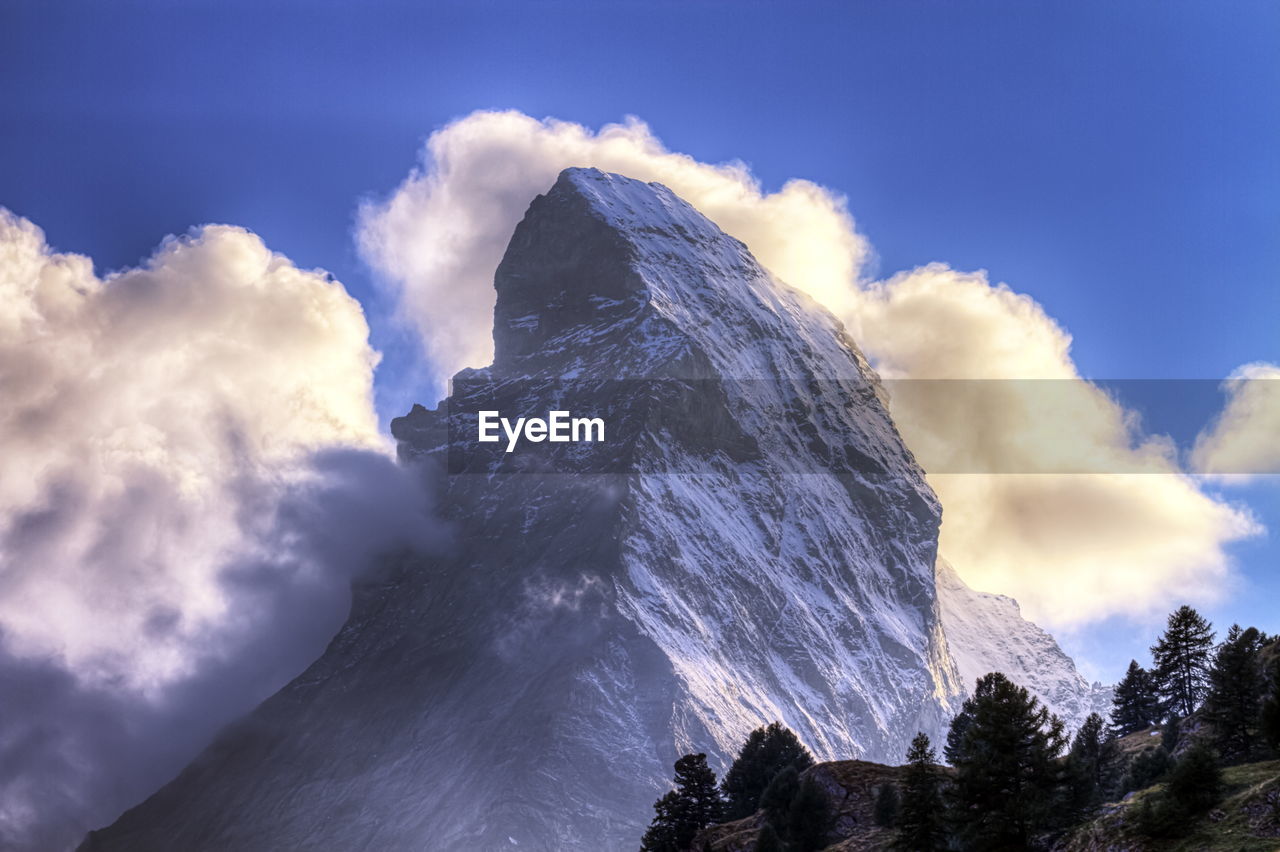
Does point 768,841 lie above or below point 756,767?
below

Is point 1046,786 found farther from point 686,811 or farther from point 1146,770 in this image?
point 686,811

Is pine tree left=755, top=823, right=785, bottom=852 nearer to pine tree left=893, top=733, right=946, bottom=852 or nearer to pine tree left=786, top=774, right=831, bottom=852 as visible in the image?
pine tree left=786, top=774, right=831, bottom=852

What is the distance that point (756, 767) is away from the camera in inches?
5531

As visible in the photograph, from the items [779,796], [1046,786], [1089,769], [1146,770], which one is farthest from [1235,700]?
[779,796]

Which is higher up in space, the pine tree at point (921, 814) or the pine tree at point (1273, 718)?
the pine tree at point (1273, 718)

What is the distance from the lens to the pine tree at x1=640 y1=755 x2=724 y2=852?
431 feet

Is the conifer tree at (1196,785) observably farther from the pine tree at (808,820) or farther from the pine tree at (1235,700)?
the pine tree at (808,820)

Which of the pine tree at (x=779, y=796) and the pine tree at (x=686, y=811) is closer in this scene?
the pine tree at (x=779, y=796)

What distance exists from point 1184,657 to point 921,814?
175 ft

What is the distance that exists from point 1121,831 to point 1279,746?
10761mm

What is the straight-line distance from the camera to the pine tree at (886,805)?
353 ft

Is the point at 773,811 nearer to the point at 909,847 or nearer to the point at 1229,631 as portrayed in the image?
the point at 909,847

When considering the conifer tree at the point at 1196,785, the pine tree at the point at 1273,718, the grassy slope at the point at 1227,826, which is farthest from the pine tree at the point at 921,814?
the pine tree at the point at 1273,718

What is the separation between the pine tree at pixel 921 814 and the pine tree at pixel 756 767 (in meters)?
42.2
